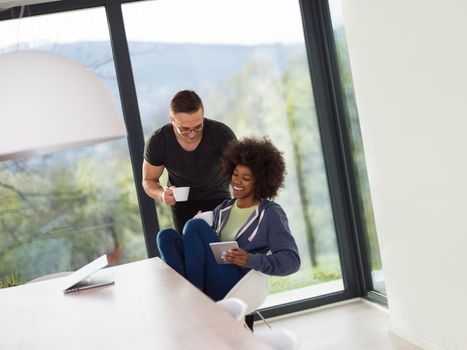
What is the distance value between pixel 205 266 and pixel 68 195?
1836mm

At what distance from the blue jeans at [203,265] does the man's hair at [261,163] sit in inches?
13.3

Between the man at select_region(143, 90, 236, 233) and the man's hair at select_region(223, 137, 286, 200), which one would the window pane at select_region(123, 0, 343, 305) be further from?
the man's hair at select_region(223, 137, 286, 200)

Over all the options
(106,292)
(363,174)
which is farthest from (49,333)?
(363,174)

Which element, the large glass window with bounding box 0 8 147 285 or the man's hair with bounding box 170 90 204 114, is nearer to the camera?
the man's hair with bounding box 170 90 204 114

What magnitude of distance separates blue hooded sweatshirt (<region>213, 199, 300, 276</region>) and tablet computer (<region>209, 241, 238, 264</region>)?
10cm

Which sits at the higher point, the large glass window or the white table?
the large glass window

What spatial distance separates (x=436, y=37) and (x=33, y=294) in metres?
2.14

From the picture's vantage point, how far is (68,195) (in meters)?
5.43

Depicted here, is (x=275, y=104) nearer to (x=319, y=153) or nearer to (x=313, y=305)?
(x=319, y=153)

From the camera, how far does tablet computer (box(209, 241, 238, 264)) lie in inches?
145

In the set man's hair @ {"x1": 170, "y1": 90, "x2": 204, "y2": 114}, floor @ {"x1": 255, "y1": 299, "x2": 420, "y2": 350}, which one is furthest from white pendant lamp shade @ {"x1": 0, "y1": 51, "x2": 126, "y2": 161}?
floor @ {"x1": 255, "y1": 299, "x2": 420, "y2": 350}

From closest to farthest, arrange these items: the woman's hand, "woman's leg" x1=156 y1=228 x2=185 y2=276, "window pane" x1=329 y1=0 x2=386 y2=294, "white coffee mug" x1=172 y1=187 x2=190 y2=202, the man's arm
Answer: the woman's hand → "woman's leg" x1=156 y1=228 x2=185 y2=276 → "white coffee mug" x1=172 y1=187 x2=190 y2=202 → the man's arm → "window pane" x1=329 y1=0 x2=386 y2=294

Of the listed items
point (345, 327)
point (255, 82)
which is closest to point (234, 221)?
point (345, 327)

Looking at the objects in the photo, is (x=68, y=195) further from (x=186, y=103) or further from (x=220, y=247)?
(x=220, y=247)
